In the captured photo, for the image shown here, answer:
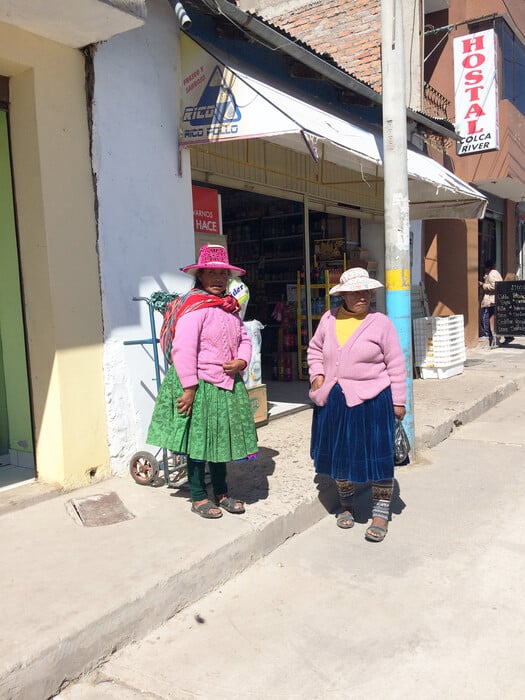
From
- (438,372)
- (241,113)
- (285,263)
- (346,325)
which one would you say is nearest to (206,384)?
(346,325)

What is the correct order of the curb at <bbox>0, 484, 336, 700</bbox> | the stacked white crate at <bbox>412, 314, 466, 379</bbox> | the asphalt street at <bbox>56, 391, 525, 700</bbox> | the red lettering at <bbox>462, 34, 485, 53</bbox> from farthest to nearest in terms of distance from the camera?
1. the red lettering at <bbox>462, 34, 485, 53</bbox>
2. the stacked white crate at <bbox>412, 314, 466, 379</bbox>
3. the asphalt street at <bbox>56, 391, 525, 700</bbox>
4. the curb at <bbox>0, 484, 336, 700</bbox>

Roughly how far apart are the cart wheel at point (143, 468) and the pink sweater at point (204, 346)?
1.06 metres

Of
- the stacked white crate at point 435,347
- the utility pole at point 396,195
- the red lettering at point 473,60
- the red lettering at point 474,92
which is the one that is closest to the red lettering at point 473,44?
the red lettering at point 473,60

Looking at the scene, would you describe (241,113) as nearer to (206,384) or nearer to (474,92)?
(206,384)

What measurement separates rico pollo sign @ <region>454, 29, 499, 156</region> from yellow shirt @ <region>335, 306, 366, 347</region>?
9.30 meters

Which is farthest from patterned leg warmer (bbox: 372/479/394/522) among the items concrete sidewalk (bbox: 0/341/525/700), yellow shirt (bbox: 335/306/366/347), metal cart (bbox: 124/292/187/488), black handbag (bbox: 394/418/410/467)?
metal cart (bbox: 124/292/187/488)

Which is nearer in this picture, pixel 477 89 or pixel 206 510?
pixel 206 510

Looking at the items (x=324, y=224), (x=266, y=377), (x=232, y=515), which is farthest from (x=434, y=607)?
(x=324, y=224)

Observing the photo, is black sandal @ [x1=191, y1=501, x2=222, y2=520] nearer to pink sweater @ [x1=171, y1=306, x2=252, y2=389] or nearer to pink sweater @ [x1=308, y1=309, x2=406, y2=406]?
pink sweater @ [x1=171, y1=306, x2=252, y2=389]

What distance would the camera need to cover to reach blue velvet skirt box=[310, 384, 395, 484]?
13.3 ft

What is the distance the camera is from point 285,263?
33.3ft

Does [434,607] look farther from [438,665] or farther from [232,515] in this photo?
[232,515]

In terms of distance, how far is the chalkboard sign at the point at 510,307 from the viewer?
1326 cm

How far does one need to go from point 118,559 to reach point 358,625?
136 centimetres
